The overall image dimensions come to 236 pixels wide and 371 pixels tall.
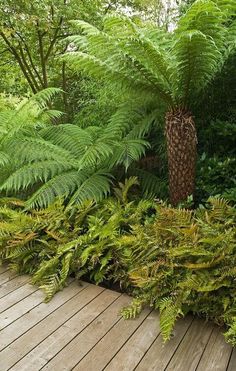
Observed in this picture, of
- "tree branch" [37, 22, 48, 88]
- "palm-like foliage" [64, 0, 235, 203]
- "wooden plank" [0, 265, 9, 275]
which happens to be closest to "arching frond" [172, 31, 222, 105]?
"palm-like foliage" [64, 0, 235, 203]

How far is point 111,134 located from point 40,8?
2.37 metres

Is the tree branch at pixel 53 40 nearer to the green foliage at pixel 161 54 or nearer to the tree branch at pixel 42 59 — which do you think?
the tree branch at pixel 42 59

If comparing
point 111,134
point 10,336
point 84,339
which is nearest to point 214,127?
point 111,134

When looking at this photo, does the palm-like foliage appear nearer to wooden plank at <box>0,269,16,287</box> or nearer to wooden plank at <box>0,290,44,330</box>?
wooden plank at <box>0,290,44,330</box>

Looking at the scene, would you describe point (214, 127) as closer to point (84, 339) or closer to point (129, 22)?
point (129, 22)

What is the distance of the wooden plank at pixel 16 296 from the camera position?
217 cm

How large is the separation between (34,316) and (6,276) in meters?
0.60

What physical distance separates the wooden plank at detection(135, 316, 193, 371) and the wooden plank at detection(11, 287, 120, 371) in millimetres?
336

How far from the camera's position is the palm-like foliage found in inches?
85.6

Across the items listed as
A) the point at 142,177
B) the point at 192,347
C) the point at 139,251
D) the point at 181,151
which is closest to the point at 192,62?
the point at 181,151

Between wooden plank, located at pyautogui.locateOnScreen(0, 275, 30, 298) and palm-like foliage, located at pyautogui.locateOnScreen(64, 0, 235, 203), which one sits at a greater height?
palm-like foliage, located at pyautogui.locateOnScreen(64, 0, 235, 203)

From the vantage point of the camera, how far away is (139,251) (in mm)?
2277

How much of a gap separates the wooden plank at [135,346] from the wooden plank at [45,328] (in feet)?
1.04

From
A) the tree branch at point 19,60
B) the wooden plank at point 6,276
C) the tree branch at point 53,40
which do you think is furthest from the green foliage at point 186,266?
the tree branch at point 19,60
